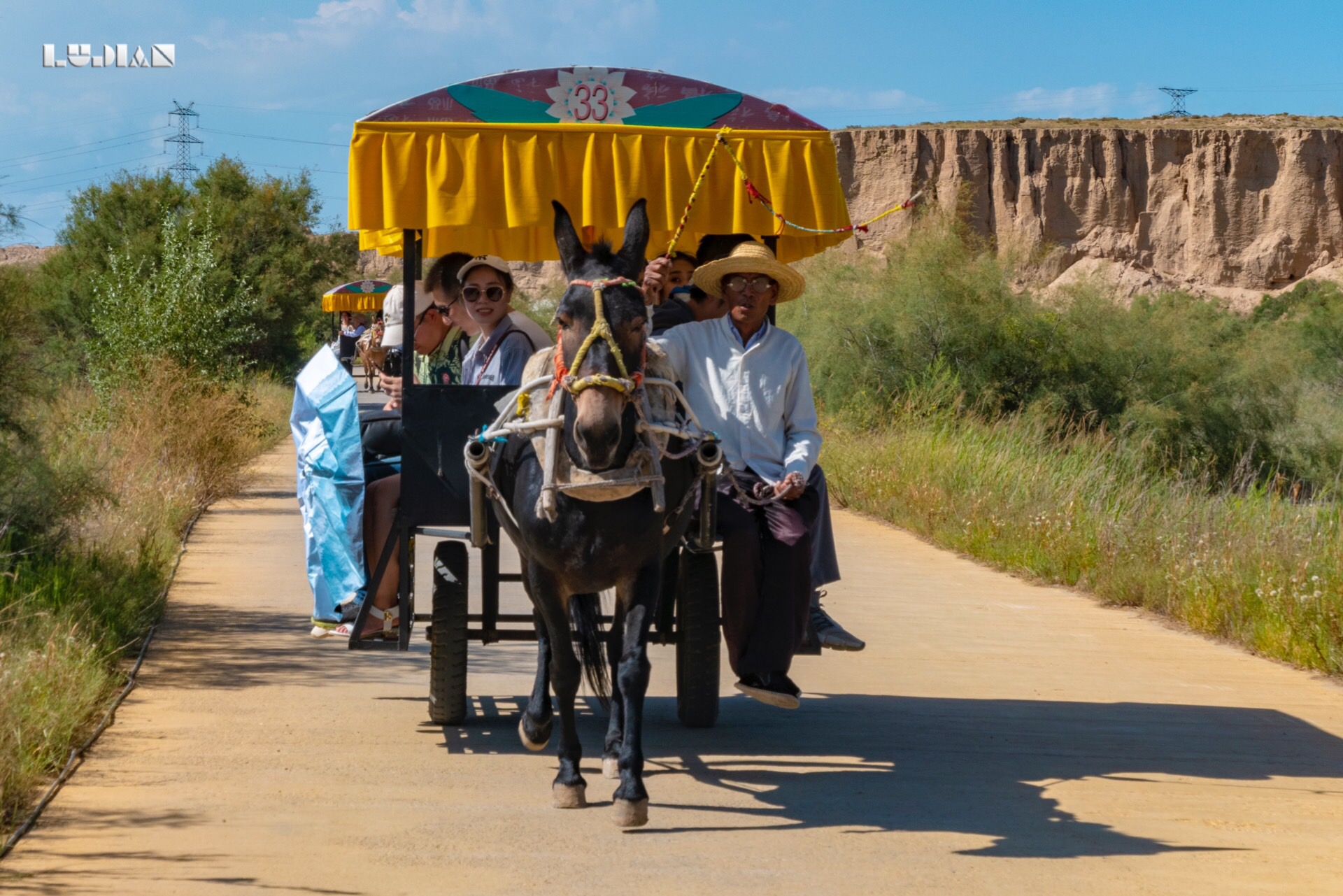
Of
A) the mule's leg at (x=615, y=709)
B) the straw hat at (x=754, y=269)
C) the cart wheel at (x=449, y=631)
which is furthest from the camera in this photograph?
the cart wheel at (x=449, y=631)

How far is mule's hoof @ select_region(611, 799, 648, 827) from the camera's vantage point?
569 centimetres

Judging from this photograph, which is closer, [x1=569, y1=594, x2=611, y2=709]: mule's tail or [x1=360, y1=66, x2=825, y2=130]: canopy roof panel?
[x1=569, y1=594, x2=611, y2=709]: mule's tail

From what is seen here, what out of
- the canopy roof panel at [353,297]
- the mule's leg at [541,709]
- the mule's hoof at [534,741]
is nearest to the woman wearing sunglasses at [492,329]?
the mule's leg at [541,709]

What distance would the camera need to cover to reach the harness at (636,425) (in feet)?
18.3

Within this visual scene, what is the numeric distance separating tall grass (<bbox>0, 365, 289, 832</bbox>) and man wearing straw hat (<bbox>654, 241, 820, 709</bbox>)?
2979mm

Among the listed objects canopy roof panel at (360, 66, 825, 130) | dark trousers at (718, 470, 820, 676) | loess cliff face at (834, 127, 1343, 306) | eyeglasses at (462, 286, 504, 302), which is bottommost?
dark trousers at (718, 470, 820, 676)

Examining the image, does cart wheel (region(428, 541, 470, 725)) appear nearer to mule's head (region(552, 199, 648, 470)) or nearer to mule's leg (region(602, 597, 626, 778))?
mule's leg (region(602, 597, 626, 778))

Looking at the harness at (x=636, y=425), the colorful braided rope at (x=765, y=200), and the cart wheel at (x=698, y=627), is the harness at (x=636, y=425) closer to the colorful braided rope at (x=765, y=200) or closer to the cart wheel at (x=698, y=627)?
the cart wheel at (x=698, y=627)

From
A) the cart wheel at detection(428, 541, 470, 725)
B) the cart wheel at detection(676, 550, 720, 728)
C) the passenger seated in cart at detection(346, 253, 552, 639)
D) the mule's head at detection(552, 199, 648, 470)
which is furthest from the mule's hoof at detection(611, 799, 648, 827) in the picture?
the passenger seated in cart at detection(346, 253, 552, 639)

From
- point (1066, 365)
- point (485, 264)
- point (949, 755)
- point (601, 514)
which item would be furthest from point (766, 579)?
point (1066, 365)

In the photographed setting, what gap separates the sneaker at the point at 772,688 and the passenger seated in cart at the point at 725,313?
444 millimetres

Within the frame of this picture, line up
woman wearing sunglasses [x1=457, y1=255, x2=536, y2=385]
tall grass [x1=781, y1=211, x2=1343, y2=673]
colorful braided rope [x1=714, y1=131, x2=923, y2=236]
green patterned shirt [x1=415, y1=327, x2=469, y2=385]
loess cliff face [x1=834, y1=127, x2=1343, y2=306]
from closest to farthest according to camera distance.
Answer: colorful braided rope [x1=714, y1=131, x2=923, y2=236], woman wearing sunglasses [x1=457, y1=255, x2=536, y2=385], green patterned shirt [x1=415, y1=327, x2=469, y2=385], tall grass [x1=781, y1=211, x2=1343, y2=673], loess cliff face [x1=834, y1=127, x2=1343, y2=306]

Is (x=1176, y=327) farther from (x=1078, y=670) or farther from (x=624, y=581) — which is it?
(x=624, y=581)

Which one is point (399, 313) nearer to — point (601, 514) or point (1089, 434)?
point (601, 514)
